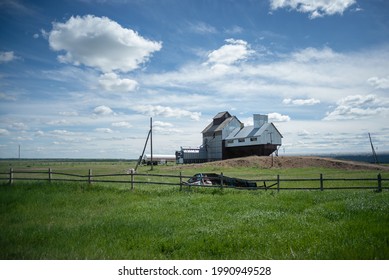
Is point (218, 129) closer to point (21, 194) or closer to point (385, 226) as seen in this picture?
point (21, 194)

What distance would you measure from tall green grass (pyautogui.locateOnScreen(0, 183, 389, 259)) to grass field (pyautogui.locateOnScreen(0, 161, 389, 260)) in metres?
0.02

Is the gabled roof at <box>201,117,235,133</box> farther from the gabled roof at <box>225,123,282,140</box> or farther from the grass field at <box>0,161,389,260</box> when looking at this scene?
the grass field at <box>0,161,389,260</box>

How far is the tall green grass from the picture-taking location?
6773mm

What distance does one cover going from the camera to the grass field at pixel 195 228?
677cm

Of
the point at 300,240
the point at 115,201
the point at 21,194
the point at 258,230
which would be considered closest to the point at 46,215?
the point at 115,201

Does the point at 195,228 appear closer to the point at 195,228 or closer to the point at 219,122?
the point at 195,228

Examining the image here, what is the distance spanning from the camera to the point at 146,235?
8695mm

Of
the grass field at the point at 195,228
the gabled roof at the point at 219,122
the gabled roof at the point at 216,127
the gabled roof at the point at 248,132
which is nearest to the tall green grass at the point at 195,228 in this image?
the grass field at the point at 195,228

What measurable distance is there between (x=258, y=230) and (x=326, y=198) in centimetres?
690

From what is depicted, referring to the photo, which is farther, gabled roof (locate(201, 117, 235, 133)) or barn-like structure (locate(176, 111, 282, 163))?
gabled roof (locate(201, 117, 235, 133))

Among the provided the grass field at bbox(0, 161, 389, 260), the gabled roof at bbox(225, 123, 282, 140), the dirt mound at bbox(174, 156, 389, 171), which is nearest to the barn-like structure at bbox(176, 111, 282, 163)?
the gabled roof at bbox(225, 123, 282, 140)

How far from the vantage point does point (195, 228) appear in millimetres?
9492

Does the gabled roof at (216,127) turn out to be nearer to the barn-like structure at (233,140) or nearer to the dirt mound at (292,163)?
the barn-like structure at (233,140)
